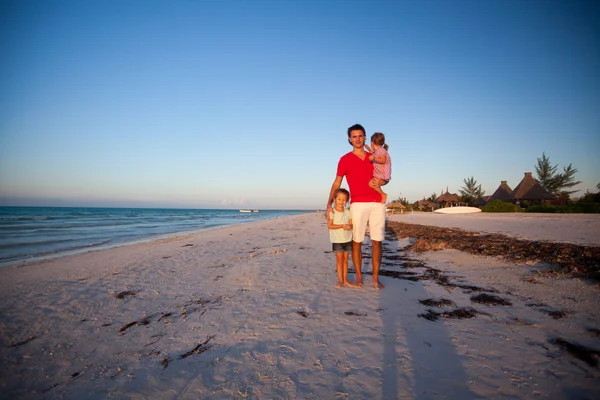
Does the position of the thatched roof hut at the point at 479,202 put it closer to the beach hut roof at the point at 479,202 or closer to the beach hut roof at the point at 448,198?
the beach hut roof at the point at 479,202

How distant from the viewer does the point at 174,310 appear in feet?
11.8

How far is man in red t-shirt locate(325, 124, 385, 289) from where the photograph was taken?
13.6 ft

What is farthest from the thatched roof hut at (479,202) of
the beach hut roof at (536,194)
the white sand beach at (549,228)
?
the white sand beach at (549,228)

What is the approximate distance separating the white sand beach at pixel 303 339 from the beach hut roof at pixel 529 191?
36.3 meters

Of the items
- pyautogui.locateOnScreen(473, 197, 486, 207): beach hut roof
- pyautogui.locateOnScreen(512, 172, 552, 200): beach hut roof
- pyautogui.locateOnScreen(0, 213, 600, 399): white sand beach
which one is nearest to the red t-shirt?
pyautogui.locateOnScreen(0, 213, 600, 399): white sand beach

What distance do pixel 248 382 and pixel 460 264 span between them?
17.1ft

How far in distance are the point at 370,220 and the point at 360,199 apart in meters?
0.38

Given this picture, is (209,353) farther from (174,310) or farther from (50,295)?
(50,295)

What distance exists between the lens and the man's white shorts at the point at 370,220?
414 centimetres

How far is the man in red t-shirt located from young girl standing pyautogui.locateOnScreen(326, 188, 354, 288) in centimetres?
9

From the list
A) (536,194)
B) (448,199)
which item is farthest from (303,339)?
(448,199)

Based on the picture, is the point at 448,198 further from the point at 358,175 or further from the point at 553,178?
the point at 358,175

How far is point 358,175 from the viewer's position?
423 centimetres

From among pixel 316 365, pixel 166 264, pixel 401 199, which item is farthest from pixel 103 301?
pixel 401 199
